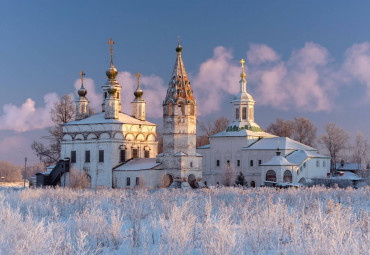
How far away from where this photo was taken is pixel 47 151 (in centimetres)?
4997

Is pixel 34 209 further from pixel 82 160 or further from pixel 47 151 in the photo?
pixel 47 151

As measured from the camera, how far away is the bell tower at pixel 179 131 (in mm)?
39312

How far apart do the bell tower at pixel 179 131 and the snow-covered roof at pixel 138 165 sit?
1.04 m

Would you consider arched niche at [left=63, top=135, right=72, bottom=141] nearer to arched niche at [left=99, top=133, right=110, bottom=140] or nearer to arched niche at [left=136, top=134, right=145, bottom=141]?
arched niche at [left=99, top=133, right=110, bottom=140]

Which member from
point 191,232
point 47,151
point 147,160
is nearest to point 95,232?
point 191,232

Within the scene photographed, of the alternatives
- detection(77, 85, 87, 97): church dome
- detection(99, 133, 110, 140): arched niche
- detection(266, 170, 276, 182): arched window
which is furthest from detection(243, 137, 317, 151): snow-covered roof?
detection(77, 85, 87, 97): church dome

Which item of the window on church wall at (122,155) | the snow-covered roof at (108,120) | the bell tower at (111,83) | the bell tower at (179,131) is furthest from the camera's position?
the bell tower at (111,83)

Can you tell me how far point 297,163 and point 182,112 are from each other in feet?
33.9

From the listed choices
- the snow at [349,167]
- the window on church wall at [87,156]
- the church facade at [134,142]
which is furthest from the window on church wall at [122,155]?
the snow at [349,167]

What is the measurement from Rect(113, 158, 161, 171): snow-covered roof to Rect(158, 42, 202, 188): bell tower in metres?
1.04

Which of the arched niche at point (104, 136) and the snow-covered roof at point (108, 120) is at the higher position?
the snow-covered roof at point (108, 120)

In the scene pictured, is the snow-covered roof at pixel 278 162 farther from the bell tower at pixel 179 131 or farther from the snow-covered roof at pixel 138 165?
the snow-covered roof at pixel 138 165

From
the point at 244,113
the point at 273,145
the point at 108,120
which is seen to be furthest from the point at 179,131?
the point at 244,113

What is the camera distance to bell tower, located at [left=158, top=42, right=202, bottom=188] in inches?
1548
